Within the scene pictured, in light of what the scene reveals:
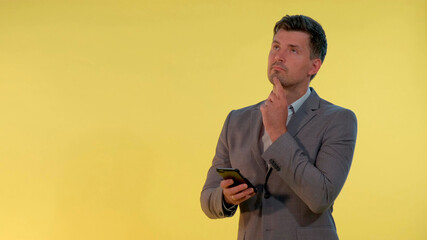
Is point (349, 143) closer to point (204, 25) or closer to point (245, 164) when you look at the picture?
point (245, 164)

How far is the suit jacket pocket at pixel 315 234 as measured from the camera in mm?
1551

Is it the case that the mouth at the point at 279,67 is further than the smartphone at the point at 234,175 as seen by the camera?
Yes

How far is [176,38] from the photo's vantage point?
3.47 meters

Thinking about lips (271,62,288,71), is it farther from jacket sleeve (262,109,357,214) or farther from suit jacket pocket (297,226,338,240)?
suit jacket pocket (297,226,338,240)

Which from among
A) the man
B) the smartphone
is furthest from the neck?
the smartphone

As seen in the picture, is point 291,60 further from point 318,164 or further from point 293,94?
point 318,164

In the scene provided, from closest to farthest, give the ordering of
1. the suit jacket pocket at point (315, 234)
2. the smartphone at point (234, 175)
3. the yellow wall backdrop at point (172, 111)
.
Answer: the smartphone at point (234, 175), the suit jacket pocket at point (315, 234), the yellow wall backdrop at point (172, 111)

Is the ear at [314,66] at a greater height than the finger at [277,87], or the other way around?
the ear at [314,66]

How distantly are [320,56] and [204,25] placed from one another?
5.69 feet

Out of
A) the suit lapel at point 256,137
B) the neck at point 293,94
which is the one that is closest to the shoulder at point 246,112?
the suit lapel at point 256,137

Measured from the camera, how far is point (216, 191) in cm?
170

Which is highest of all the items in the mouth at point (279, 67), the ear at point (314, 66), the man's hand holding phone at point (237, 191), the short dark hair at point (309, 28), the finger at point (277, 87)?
the short dark hair at point (309, 28)

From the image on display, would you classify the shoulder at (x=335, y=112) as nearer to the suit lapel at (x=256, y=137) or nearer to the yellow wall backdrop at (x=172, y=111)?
the suit lapel at (x=256, y=137)

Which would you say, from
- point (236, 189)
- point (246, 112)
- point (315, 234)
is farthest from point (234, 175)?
point (246, 112)
